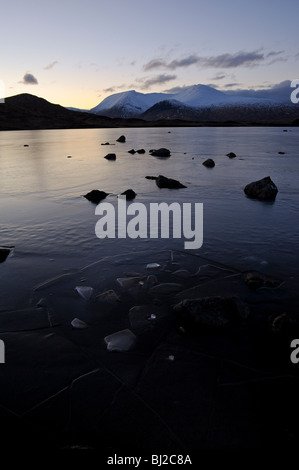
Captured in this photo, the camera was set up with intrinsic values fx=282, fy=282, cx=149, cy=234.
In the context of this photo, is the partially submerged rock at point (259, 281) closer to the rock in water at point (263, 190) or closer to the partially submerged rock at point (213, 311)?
the partially submerged rock at point (213, 311)

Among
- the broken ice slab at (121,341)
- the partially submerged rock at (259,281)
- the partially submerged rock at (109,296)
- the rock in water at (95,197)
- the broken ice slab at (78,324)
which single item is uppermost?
the rock in water at (95,197)

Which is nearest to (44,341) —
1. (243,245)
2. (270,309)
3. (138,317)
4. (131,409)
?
(138,317)

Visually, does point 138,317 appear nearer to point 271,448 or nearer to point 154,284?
point 154,284

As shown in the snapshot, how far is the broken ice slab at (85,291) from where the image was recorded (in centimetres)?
524

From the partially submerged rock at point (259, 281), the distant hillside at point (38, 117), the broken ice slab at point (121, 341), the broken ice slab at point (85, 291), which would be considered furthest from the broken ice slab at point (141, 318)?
the distant hillside at point (38, 117)

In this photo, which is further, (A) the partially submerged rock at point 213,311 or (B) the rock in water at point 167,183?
(B) the rock in water at point 167,183

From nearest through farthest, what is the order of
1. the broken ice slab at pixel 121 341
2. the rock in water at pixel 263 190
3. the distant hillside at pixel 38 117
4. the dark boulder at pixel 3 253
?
the broken ice slab at pixel 121 341 → the dark boulder at pixel 3 253 → the rock in water at pixel 263 190 → the distant hillside at pixel 38 117

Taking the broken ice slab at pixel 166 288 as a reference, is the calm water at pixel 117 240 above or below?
above

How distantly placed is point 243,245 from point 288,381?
431cm

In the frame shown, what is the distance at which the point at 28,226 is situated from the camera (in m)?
9.32

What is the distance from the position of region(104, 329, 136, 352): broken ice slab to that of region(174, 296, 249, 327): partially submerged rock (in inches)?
35.4

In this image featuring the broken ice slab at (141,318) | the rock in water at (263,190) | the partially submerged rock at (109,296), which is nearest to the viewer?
the broken ice slab at (141,318)

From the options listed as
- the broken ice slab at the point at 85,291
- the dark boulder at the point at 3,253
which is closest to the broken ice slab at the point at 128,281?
the broken ice slab at the point at 85,291

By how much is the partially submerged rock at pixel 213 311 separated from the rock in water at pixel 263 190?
9.44 m
